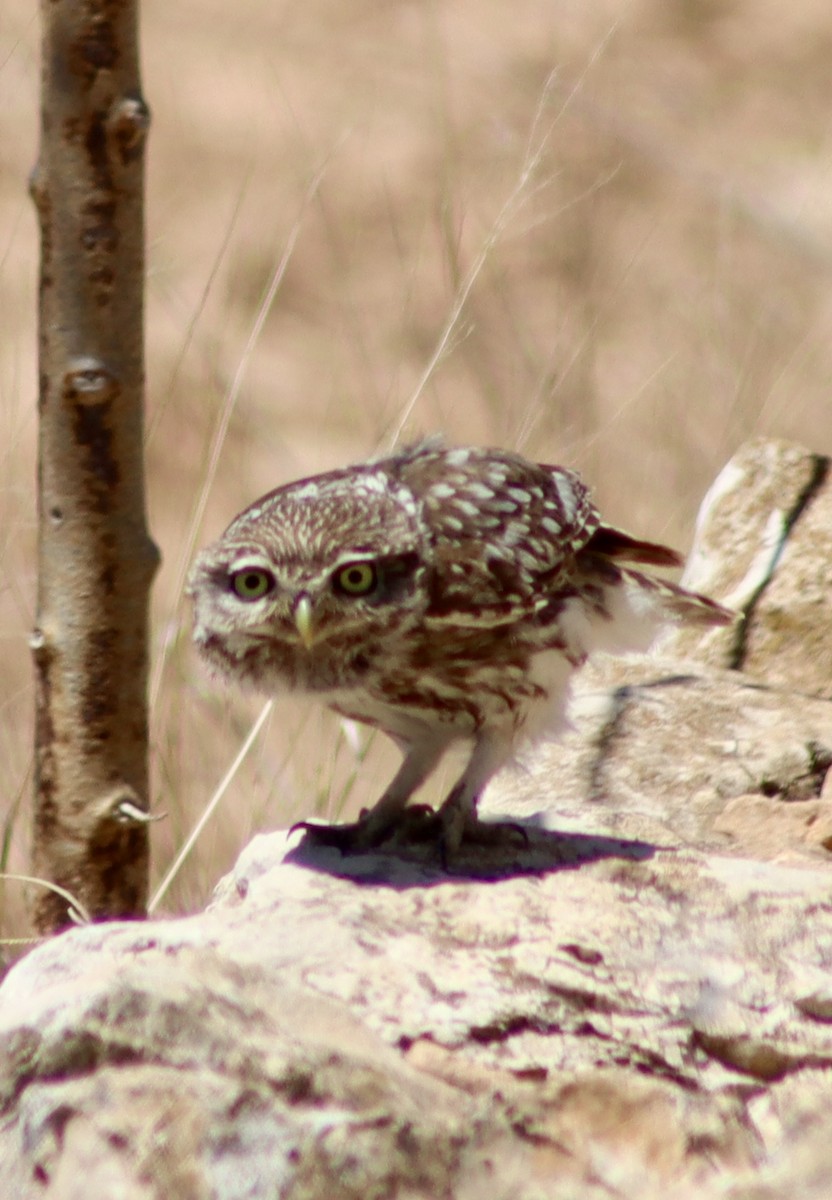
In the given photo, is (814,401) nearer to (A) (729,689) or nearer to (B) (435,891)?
(A) (729,689)

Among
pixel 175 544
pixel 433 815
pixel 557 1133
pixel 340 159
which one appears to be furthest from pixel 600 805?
pixel 340 159

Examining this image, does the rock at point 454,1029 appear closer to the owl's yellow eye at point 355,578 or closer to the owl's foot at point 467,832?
the owl's foot at point 467,832

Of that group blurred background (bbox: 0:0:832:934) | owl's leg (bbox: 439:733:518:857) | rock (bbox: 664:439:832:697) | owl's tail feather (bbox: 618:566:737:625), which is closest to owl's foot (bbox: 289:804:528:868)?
owl's leg (bbox: 439:733:518:857)

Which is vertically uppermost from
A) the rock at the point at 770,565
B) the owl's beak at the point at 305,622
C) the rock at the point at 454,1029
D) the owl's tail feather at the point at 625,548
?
the owl's beak at the point at 305,622

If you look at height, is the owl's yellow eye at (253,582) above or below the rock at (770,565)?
above

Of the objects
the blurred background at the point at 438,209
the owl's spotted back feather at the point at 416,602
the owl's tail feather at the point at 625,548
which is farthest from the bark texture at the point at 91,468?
the blurred background at the point at 438,209

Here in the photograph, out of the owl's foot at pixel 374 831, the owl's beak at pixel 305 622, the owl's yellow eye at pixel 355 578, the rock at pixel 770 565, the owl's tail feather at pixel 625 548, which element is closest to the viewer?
the owl's beak at pixel 305 622
